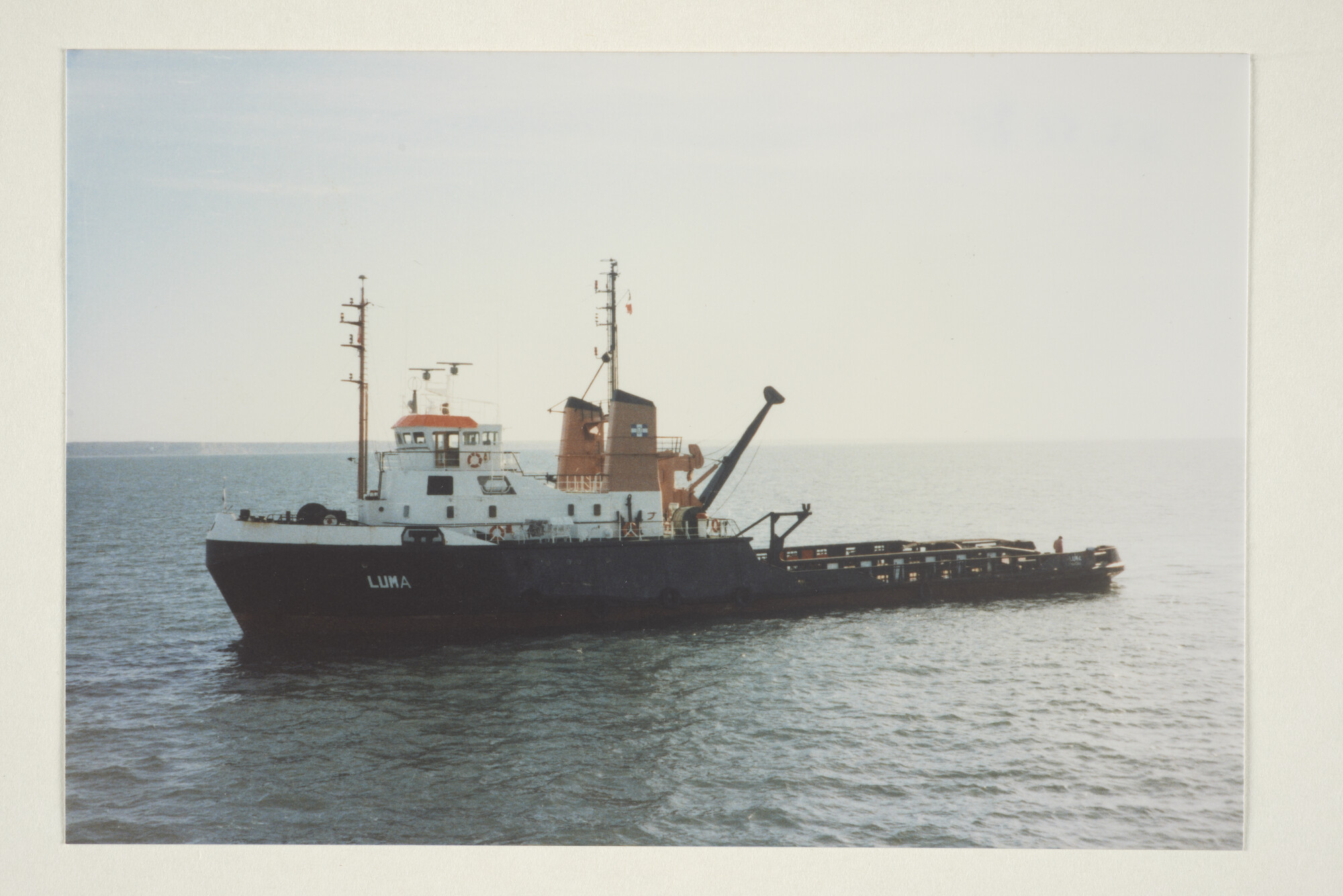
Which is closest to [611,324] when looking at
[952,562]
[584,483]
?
[584,483]

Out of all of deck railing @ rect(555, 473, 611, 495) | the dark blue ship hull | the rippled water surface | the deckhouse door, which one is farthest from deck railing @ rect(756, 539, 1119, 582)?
the deckhouse door

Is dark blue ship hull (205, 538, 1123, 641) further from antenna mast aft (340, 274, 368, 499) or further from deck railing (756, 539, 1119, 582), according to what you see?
antenna mast aft (340, 274, 368, 499)

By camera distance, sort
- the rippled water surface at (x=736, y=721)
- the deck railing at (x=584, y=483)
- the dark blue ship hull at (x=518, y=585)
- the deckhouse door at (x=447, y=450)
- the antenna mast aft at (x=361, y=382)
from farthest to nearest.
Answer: the deck railing at (x=584, y=483) → the deckhouse door at (x=447, y=450) → the dark blue ship hull at (x=518, y=585) → the antenna mast aft at (x=361, y=382) → the rippled water surface at (x=736, y=721)

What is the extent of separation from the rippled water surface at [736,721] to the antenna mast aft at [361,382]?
1.11m

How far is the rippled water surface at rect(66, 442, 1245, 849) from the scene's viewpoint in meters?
5.67

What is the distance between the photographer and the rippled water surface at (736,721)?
5.67 metres

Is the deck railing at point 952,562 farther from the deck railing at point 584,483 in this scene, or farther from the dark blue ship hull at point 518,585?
the deck railing at point 584,483

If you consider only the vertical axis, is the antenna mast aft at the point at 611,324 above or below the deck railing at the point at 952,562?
above

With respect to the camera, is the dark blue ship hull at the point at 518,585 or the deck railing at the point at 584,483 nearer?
the dark blue ship hull at the point at 518,585

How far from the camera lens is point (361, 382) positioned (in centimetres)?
909

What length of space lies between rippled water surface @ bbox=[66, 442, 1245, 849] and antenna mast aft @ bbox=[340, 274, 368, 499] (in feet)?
3.66

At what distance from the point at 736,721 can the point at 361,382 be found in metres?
5.75

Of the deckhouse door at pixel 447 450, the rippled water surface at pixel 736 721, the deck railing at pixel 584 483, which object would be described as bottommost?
the rippled water surface at pixel 736 721

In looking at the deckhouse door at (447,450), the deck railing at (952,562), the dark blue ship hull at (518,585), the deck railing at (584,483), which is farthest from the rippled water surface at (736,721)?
the deckhouse door at (447,450)
